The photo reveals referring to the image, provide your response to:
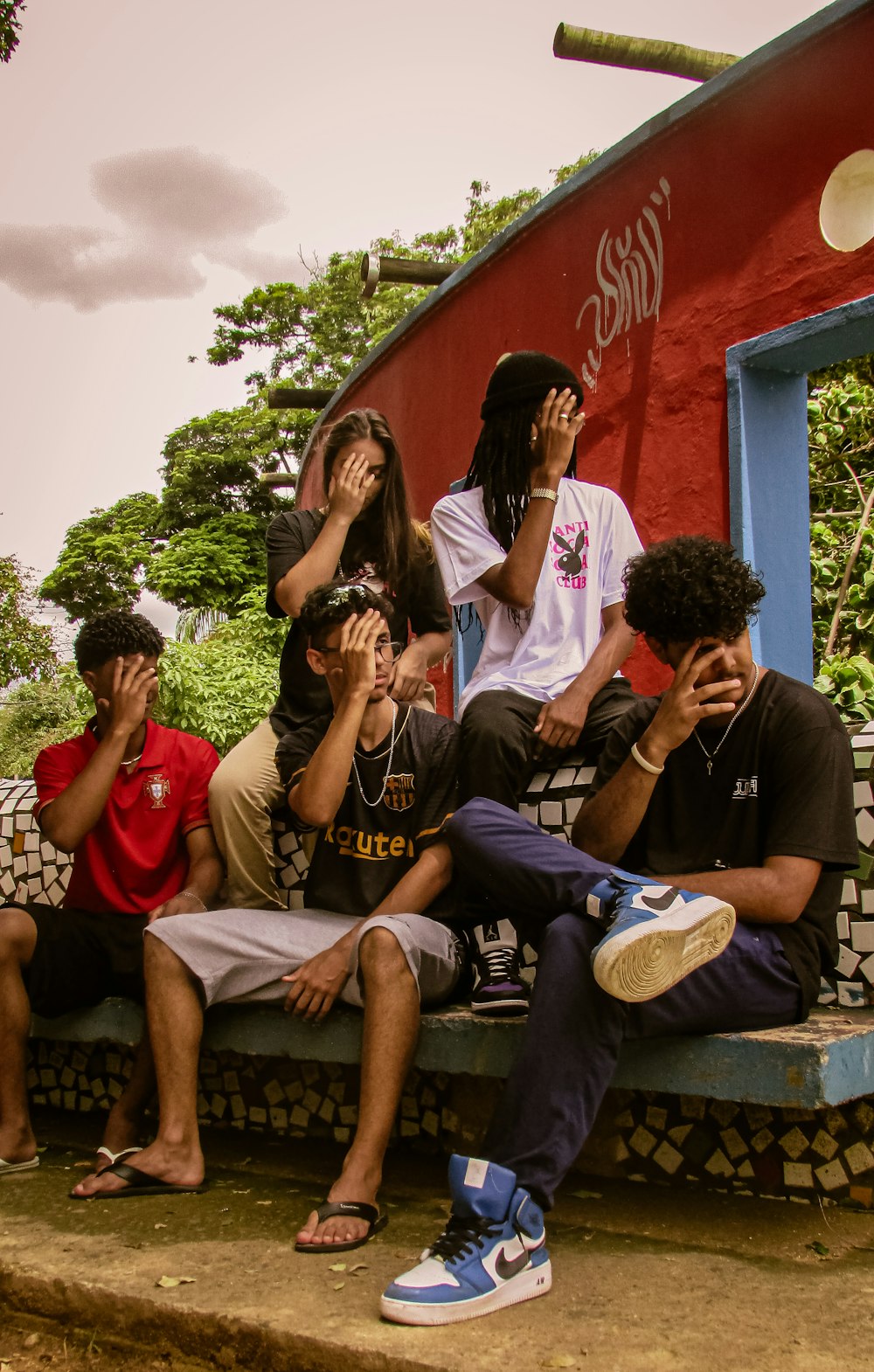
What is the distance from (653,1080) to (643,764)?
706 mm

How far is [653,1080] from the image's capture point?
8.59ft

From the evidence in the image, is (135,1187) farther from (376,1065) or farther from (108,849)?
(108,849)

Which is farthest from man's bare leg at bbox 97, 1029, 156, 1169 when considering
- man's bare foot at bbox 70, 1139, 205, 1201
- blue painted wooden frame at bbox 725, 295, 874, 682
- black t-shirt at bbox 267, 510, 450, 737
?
blue painted wooden frame at bbox 725, 295, 874, 682

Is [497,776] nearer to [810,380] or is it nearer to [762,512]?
[762,512]

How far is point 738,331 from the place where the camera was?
5.66 meters

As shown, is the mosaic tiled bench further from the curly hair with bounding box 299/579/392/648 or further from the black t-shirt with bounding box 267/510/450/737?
the curly hair with bounding box 299/579/392/648

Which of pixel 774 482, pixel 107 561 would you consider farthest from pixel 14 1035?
pixel 107 561

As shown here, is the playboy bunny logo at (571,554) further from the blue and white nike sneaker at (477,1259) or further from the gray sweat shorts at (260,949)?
the blue and white nike sneaker at (477,1259)

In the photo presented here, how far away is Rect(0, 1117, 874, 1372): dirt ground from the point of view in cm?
216

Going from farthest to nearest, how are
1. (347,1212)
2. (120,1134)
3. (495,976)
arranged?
(120,1134) → (495,976) → (347,1212)

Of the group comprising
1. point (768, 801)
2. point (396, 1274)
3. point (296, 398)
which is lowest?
point (396, 1274)

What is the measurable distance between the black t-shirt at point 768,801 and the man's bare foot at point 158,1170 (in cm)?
137

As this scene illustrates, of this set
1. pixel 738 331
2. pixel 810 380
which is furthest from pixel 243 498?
pixel 738 331

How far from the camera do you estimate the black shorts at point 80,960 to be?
11.8ft
